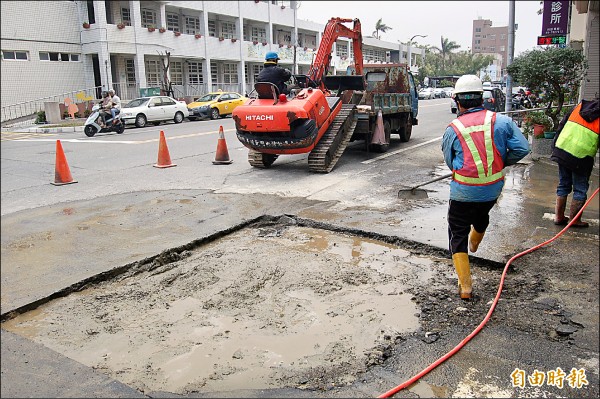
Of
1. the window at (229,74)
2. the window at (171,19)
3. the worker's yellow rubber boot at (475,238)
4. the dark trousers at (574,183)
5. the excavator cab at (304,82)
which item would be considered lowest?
the worker's yellow rubber boot at (475,238)

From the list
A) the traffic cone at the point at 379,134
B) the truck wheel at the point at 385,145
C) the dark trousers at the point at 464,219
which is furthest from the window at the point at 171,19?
the truck wheel at the point at 385,145

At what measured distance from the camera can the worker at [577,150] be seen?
501 cm

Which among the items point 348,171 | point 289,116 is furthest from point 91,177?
point 348,171

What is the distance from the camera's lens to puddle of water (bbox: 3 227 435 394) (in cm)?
317

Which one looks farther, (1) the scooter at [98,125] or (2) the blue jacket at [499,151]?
(1) the scooter at [98,125]

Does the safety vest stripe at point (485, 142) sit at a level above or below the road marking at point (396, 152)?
above

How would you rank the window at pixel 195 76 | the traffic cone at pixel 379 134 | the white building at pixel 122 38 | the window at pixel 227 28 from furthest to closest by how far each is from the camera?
the window at pixel 195 76, the traffic cone at pixel 379 134, the window at pixel 227 28, the white building at pixel 122 38

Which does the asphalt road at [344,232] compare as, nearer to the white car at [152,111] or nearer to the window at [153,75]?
the white car at [152,111]

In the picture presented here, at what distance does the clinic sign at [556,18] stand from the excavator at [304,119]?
7402mm

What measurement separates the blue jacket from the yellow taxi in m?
22.0

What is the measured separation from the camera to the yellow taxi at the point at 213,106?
24.9m

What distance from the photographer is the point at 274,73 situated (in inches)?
363

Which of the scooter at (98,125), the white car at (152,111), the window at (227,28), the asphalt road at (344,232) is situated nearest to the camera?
the asphalt road at (344,232)

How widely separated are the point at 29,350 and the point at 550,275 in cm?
424
